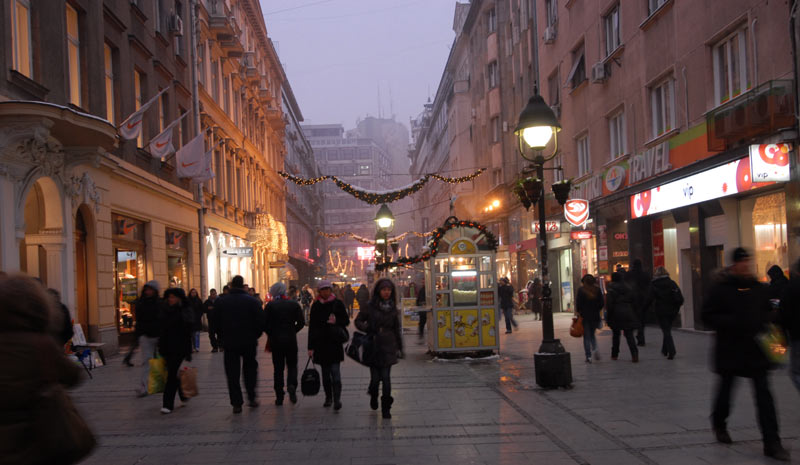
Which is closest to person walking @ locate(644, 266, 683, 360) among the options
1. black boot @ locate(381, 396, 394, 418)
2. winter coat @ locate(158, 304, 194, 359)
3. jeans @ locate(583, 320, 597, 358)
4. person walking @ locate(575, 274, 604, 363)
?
person walking @ locate(575, 274, 604, 363)

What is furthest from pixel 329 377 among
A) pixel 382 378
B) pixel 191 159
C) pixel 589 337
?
pixel 191 159

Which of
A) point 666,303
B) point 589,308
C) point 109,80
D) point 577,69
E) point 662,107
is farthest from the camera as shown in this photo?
point 577,69

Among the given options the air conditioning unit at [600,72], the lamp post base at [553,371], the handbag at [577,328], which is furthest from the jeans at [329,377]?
the air conditioning unit at [600,72]

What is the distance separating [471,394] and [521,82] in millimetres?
25517

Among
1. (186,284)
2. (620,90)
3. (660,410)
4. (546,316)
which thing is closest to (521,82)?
(620,90)

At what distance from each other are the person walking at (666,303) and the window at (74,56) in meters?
12.5

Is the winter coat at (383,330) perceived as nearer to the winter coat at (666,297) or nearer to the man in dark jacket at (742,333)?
the man in dark jacket at (742,333)

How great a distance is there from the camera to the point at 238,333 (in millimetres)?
9828

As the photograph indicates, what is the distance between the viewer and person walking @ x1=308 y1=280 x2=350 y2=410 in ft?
32.3

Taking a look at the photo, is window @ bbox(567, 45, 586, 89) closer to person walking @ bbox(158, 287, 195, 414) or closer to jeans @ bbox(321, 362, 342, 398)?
jeans @ bbox(321, 362, 342, 398)

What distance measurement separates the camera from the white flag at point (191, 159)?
69.6 feet

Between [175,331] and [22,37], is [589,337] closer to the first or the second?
[175,331]

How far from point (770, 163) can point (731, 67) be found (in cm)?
336

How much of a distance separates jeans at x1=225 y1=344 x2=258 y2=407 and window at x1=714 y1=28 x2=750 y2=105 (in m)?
11.1
